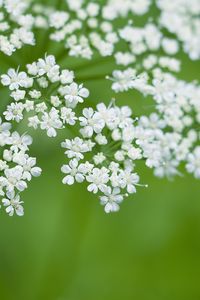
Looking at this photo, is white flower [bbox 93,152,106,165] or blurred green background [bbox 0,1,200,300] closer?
white flower [bbox 93,152,106,165]

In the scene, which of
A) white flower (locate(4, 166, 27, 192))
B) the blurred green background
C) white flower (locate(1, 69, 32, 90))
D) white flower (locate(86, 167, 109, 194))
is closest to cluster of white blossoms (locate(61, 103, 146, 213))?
white flower (locate(86, 167, 109, 194))

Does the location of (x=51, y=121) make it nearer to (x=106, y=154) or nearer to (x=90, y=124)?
(x=90, y=124)

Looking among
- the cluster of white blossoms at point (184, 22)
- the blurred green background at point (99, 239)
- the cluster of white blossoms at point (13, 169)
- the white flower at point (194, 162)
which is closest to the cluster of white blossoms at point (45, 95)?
the cluster of white blossoms at point (13, 169)

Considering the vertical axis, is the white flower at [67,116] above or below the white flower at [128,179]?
above

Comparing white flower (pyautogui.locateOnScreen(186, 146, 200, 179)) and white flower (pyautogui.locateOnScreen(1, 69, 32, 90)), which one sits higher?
white flower (pyautogui.locateOnScreen(1, 69, 32, 90))

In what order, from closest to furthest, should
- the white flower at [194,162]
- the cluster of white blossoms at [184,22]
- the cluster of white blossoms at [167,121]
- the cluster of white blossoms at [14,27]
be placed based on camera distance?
the cluster of white blossoms at [14,27], the cluster of white blossoms at [167,121], the white flower at [194,162], the cluster of white blossoms at [184,22]

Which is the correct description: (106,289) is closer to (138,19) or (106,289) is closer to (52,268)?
(52,268)

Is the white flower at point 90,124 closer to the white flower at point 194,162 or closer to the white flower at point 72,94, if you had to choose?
the white flower at point 72,94

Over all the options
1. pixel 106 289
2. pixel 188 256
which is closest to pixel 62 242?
pixel 106 289

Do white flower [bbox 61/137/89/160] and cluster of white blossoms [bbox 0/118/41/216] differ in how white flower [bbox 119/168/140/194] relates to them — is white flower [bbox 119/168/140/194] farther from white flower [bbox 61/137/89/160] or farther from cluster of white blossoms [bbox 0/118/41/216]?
cluster of white blossoms [bbox 0/118/41/216]
